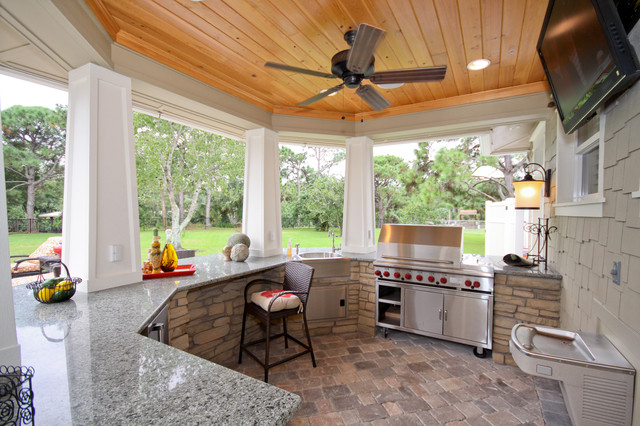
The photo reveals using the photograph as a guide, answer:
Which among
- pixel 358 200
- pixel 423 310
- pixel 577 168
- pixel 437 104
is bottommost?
pixel 423 310

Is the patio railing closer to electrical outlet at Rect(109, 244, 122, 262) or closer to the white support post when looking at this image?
electrical outlet at Rect(109, 244, 122, 262)

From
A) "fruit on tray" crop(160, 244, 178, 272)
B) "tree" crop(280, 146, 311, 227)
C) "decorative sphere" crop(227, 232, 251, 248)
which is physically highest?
"tree" crop(280, 146, 311, 227)

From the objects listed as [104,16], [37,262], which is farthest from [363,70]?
[37,262]

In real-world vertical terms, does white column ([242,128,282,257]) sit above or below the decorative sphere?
above

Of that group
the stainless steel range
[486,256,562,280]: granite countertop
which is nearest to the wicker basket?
the stainless steel range

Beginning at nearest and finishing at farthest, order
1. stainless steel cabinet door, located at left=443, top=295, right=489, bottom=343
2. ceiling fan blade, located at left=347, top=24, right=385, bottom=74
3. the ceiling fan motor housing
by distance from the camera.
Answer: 1. ceiling fan blade, located at left=347, top=24, right=385, bottom=74
2. the ceiling fan motor housing
3. stainless steel cabinet door, located at left=443, top=295, right=489, bottom=343

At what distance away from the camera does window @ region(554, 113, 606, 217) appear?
1976 mm

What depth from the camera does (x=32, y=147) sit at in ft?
7.09

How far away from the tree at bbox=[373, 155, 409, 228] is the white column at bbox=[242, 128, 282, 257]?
4.86ft

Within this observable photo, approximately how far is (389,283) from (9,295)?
299 centimetres

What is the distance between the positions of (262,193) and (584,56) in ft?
9.60

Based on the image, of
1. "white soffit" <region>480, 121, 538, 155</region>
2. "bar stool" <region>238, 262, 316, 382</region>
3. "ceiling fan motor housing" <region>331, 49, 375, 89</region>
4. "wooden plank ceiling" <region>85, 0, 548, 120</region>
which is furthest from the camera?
"white soffit" <region>480, 121, 538, 155</region>

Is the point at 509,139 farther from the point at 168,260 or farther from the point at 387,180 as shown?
the point at 168,260

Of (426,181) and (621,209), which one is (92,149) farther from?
(426,181)
